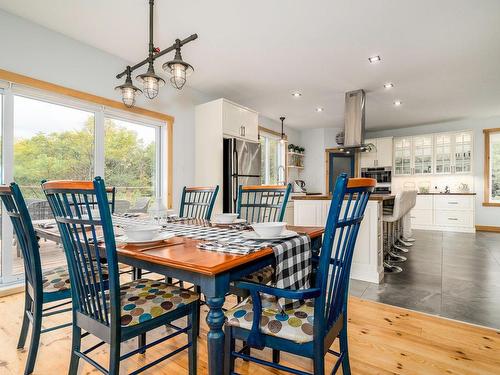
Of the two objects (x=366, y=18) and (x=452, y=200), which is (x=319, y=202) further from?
(x=452, y=200)

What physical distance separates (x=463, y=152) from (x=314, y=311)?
24.2 feet

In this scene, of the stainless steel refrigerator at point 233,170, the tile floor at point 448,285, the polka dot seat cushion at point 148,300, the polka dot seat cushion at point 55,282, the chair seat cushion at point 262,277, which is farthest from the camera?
the stainless steel refrigerator at point 233,170

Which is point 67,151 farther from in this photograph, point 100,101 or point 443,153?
point 443,153

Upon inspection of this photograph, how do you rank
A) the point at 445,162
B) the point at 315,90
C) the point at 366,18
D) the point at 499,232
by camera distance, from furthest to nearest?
the point at 445,162, the point at 499,232, the point at 315,90, the point at 366,18

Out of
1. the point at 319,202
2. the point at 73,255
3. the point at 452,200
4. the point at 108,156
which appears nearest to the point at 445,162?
the point at 452,200

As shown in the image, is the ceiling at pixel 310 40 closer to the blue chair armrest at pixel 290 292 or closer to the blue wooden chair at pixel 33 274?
the blue wooden chair at pixel 33 274

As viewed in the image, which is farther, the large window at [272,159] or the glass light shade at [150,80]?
the large window at [272,159]

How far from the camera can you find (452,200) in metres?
6.24

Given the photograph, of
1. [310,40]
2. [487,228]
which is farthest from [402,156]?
[310,40]

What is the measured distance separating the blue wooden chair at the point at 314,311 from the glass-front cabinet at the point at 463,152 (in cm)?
695

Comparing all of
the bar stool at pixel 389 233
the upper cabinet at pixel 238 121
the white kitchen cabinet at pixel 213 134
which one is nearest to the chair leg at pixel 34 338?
the white kitchen cabinet at pixel 213 134

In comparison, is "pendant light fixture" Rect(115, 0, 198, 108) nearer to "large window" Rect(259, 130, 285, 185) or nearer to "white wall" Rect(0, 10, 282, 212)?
"white wall" Rect(0, 10, 282, 212)

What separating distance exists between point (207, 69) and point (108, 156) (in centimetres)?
172

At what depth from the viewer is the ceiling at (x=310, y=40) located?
2494 millimetres
